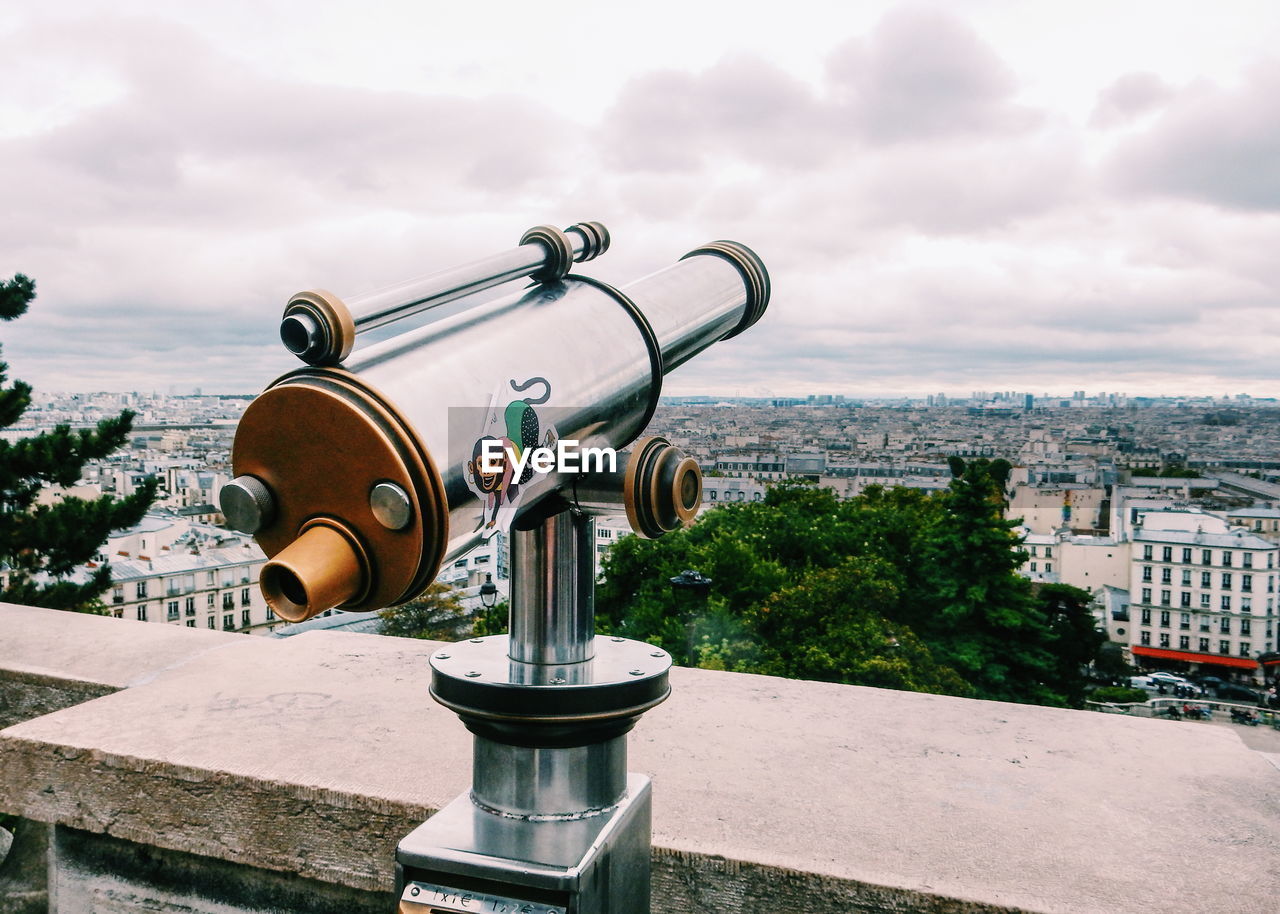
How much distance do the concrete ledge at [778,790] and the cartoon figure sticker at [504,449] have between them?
0.78 meters

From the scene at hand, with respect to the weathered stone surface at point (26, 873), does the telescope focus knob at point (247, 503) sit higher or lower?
higher

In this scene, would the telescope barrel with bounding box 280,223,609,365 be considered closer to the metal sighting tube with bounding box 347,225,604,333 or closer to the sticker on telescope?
the metal sighting tube with bounding box 347,225,604,333

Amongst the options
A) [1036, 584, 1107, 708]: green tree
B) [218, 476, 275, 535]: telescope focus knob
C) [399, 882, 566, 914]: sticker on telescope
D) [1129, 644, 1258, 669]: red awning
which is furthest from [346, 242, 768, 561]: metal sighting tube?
[1129, 644, 1258, 669]: red awning

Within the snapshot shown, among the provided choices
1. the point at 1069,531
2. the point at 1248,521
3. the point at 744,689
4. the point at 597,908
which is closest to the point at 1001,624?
the point at 744,689

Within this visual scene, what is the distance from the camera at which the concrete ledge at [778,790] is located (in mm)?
1336

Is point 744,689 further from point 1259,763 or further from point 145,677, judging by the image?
point 145,677

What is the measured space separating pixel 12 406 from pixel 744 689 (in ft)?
35.1

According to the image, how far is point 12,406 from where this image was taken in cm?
1023

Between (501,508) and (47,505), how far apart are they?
12197 millimetres

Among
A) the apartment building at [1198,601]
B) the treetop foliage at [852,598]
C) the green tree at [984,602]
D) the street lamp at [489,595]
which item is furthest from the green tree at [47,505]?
the apartment building at [1198,601]

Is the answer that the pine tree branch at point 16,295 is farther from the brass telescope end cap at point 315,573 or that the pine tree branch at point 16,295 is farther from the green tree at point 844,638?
the brass telescope end cap at point 315,573

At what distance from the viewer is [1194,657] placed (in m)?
55.1

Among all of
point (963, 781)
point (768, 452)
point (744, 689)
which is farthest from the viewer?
point (768, 452)

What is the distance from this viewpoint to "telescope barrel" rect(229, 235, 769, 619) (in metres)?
0.64
